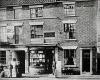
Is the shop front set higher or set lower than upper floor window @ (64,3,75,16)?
lower

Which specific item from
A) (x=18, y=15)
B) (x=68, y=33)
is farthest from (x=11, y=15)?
(x=68, y=33)

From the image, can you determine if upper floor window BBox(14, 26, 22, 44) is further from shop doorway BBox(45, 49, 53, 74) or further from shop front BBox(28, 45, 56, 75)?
shop doorway BBox(45, 49, 53, 74)

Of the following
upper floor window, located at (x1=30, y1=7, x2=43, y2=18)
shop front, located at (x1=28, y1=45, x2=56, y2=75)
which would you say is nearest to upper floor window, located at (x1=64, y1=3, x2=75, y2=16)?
upper floor window, located at (x1=30, y1=7, x2=43, y2=18)

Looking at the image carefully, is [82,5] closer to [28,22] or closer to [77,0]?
[77,0]

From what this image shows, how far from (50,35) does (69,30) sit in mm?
199

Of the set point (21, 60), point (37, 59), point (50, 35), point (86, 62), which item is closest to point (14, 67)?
point (21, 60)

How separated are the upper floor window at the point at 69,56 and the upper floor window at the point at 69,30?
0.14 meters

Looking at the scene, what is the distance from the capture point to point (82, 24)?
7.95 feet

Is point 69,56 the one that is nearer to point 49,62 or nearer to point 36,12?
point 49,62

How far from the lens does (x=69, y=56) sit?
8.25ft

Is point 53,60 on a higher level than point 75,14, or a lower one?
lower

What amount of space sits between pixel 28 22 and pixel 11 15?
200mm

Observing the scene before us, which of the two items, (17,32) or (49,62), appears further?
(17,32)

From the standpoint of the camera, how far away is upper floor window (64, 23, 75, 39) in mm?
2502
